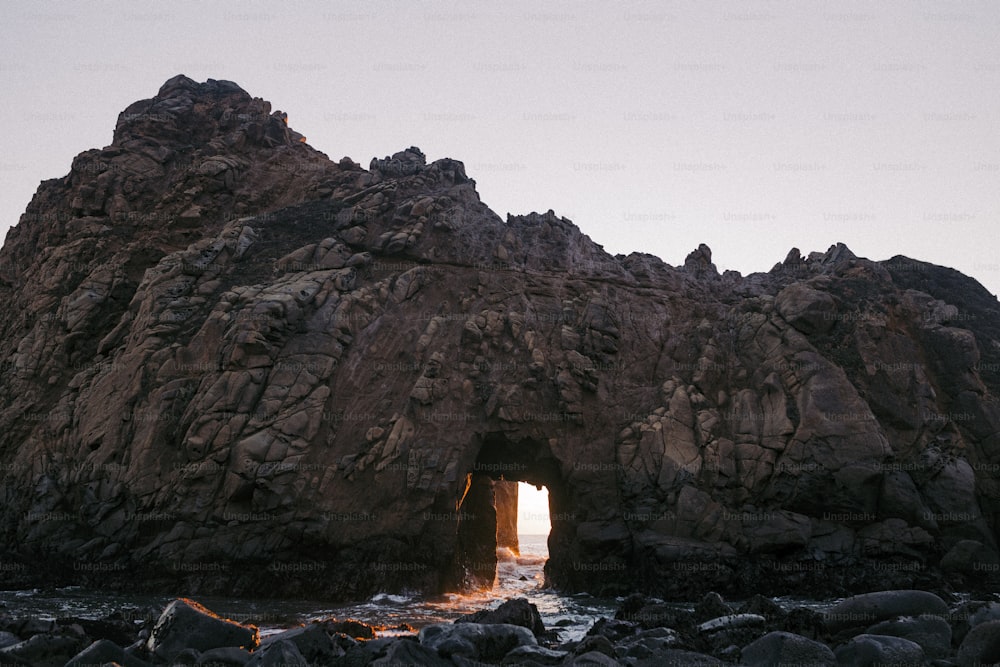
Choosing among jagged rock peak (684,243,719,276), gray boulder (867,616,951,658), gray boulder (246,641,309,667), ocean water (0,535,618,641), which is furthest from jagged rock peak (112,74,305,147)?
gray boulder (867,616,951,658)

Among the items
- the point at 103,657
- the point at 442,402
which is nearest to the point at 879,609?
the point at 103,657

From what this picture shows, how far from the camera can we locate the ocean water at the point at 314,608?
70.3 feet

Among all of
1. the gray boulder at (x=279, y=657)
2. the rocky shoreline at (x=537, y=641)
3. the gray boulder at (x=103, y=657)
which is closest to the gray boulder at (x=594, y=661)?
the rocky shoreline at (x=537, y=641)

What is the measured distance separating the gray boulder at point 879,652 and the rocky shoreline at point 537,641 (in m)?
0.03

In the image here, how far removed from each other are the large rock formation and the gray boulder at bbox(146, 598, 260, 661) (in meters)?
13.5

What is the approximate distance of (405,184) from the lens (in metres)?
42.9

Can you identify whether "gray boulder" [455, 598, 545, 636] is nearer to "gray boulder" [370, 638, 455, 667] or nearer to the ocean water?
the ocean water

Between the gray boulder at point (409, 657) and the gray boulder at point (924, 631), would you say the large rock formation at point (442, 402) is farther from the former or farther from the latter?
the gray boulder at point (409, 657)

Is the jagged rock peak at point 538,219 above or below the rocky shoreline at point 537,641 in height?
above

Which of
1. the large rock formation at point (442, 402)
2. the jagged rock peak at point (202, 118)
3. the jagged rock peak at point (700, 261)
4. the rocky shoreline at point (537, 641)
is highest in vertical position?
the jagged rock peak at point (202, 118)

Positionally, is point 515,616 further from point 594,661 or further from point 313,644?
point 313,644

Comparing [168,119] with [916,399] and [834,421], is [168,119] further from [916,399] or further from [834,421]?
[916,399]

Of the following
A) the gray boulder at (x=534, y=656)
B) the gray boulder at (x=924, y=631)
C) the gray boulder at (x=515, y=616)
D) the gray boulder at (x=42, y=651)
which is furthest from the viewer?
the gray boulder at (x=515, y=616)

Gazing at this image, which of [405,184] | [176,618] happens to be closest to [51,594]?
[176,618]
